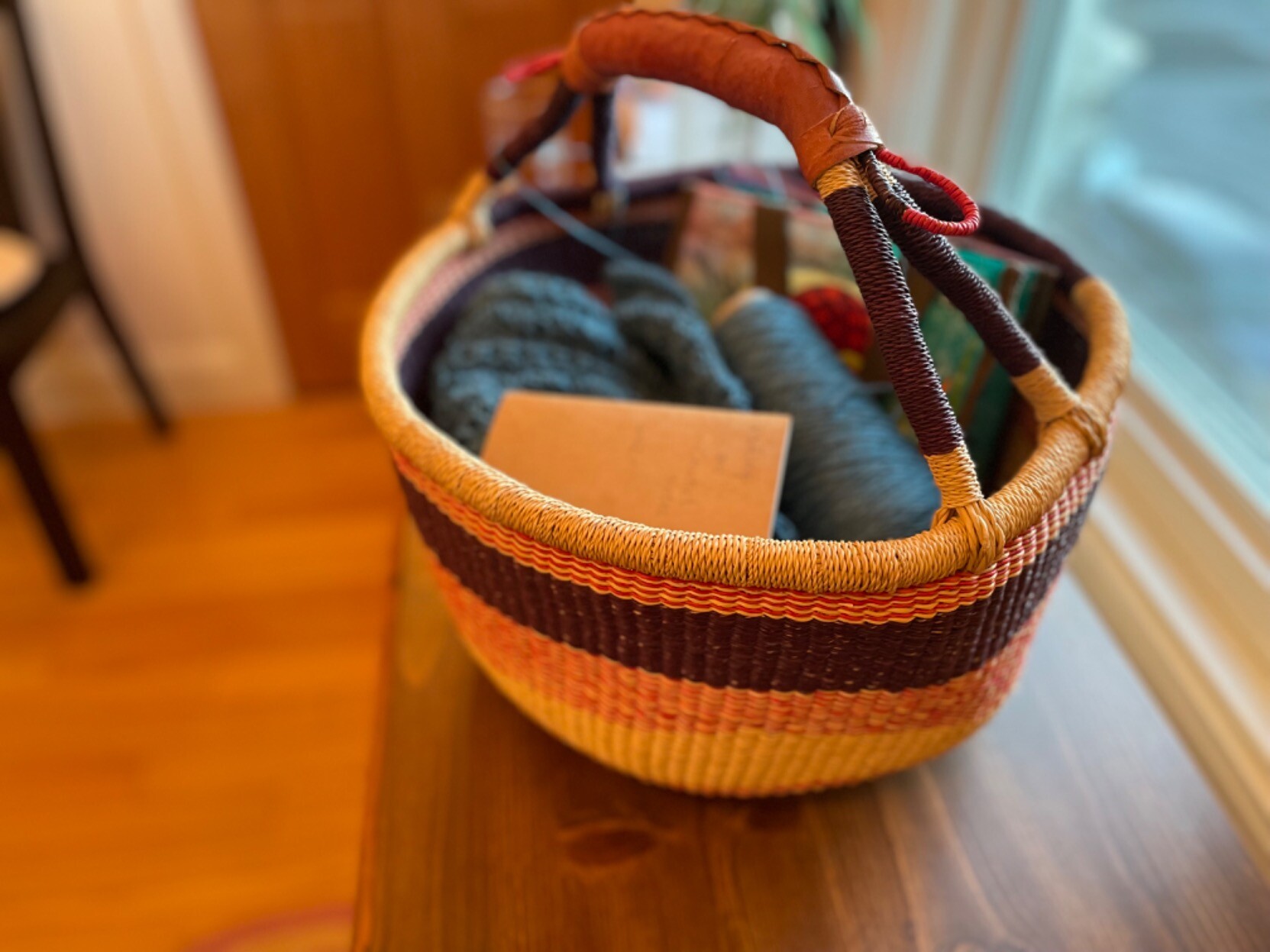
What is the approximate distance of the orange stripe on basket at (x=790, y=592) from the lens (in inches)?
16.1

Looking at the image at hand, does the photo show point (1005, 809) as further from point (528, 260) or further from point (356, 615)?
point (356, 615)

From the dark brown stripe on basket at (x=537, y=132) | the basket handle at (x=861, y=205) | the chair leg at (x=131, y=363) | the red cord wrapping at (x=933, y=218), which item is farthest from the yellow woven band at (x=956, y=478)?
the chair leg at (x=131, y=363)

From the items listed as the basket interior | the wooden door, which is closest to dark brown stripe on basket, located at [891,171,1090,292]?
the basket interior

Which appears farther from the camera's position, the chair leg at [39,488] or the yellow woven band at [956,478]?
the chair leg at [39,488]

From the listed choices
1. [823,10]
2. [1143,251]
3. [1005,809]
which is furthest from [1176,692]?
[823,10]

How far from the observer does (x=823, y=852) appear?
545mm

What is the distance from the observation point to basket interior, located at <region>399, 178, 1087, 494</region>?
610 mm

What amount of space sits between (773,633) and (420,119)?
4.29 feet

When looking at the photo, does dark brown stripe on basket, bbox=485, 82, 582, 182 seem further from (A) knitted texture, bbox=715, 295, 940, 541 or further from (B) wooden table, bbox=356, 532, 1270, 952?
(B) wooden table, bbox=356, 532, 1270, 952

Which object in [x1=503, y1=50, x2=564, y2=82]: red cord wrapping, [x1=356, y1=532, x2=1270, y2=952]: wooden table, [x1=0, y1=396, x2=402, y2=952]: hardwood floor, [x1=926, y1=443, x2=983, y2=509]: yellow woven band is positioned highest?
[x1=503, y1=50, x2=564, y2=82]: red cord wrapping

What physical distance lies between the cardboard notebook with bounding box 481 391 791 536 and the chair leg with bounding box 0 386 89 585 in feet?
3.15

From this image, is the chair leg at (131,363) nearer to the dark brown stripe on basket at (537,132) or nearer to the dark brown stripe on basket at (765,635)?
the dark brown stripe on basket at (537,132)

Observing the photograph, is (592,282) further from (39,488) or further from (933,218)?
(39,488)

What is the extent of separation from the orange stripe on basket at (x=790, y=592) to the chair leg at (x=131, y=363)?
4.23 ft
